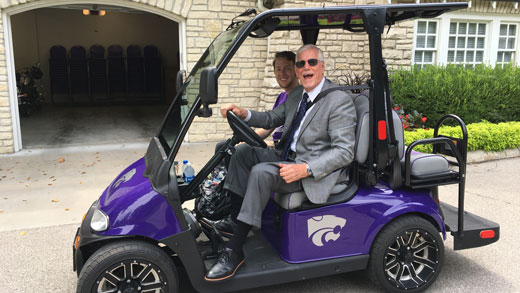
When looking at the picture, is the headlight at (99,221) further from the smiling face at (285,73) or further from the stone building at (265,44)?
the stone building at (265,44)

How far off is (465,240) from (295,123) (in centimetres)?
154

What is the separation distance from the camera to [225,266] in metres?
2.80

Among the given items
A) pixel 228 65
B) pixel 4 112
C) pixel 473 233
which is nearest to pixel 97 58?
pixel 4 112

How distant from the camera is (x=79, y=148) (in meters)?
8.17

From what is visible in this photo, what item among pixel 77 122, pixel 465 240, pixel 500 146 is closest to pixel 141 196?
pixel 465 240

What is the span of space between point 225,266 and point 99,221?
0.83m

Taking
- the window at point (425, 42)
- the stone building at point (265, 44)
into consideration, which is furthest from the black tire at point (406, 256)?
the window at point (425, 42)

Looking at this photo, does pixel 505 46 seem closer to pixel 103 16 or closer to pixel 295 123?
pixel 295 123

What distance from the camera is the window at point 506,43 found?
11.0 meters

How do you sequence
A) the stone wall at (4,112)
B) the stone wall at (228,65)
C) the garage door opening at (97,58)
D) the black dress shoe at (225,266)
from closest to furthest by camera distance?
the black dress shoe at (225,266) → the stone wall at (4,112) → the stone wall at (228,65) → the garage door opening at (97,58)

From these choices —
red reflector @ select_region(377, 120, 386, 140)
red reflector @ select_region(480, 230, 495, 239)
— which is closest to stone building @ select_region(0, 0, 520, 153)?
red reflector @ select_region(377, 120, 386, 140)

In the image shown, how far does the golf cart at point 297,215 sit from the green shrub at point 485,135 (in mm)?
3715

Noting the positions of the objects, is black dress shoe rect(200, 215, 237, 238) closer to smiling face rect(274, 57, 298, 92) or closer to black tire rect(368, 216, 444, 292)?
black tire rect(368, 216, 444, 292)

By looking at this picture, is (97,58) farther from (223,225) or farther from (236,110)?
(223,225)
